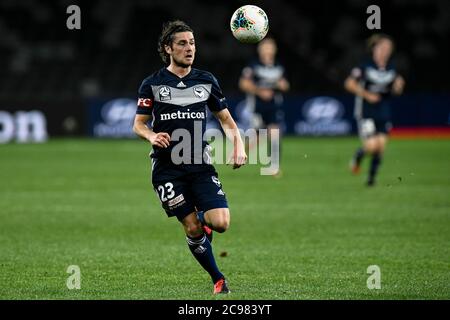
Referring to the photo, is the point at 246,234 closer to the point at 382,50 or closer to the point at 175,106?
the point at 175,106

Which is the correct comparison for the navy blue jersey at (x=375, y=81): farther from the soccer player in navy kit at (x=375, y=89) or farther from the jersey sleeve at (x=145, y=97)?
the jersey sleeve at (x=145, y=97)

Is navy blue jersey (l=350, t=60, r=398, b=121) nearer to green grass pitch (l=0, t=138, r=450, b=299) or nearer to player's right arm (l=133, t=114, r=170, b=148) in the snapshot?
green grass pitch (l=0, t=138, r=450, b=299)

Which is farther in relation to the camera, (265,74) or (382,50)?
(265,74)

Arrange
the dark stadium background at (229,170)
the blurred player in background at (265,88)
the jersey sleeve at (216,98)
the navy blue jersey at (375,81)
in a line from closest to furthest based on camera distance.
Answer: the jersey sleeve at (216,98) < the dark stadium background at (229,170) < the navy blue jersey at (375,81) < the blurred player in background at (265,88)

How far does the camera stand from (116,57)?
3422cm

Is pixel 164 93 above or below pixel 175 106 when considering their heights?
above

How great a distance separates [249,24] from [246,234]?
441 centimetres

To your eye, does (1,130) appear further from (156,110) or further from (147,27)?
(156,110)

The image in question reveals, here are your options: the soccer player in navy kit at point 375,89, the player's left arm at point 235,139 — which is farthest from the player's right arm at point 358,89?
the player's left arm at point 235,139

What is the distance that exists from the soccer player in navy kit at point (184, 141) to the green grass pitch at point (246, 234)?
60cm

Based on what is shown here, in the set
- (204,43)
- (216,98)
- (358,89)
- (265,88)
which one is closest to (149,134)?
(216,98)

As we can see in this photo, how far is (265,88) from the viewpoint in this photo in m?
21.2

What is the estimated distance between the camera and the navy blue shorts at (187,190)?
8562 millimetres
